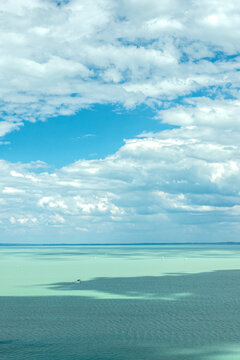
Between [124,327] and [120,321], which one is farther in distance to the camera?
[120,321]

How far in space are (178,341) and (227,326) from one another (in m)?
4.88

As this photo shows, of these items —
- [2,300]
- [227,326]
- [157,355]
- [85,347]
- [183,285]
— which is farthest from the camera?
[183,285]

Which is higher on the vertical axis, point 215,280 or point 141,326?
point 215,280

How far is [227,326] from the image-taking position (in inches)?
1075

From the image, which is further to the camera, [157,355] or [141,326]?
[141,326]

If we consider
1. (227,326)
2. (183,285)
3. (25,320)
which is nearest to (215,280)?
(183,285)

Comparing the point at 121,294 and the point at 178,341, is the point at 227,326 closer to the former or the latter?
the point at 178,341

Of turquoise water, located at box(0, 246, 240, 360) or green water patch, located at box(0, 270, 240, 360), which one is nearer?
green water patch, located at box(0, 270, 240, 360)

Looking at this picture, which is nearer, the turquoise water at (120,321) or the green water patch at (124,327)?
the green water patch at (124,327)

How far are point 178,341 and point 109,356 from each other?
443 centimetres

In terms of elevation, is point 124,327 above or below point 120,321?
below

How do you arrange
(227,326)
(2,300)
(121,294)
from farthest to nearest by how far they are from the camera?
Result: 1. (121,294)
2. (2,300)
3. (227,326)

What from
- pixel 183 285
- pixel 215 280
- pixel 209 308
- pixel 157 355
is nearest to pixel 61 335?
pixel 157 355

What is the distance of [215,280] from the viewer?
5225 cm
